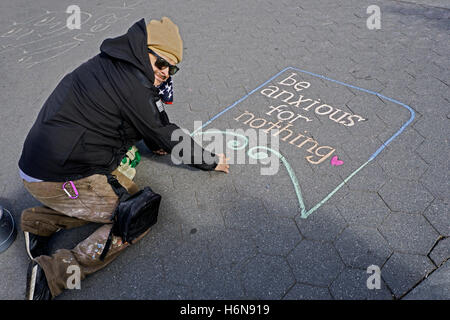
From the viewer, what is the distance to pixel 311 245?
2461 millimetres

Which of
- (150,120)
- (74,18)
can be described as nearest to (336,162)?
(150,120)

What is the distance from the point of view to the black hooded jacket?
2264 mm

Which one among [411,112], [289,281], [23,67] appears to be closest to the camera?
[289,281]

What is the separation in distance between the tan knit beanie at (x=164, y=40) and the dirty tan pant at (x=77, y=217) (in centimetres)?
105

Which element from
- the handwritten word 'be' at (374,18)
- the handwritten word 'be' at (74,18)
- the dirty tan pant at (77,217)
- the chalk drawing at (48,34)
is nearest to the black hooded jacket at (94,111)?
the dirty tan pant at (77,217)

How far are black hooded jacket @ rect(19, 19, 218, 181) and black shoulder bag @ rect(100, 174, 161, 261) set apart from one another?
1.21ft

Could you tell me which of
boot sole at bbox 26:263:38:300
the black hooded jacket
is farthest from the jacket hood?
boot sole at bbox 26:263:38:300

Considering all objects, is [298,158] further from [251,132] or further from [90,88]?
[90,88]

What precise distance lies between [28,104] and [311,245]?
13.7 feet

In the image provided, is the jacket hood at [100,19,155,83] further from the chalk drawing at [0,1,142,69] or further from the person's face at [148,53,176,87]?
the chalk drawing at [0,1,142,69]

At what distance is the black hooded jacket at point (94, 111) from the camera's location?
226 centimetres

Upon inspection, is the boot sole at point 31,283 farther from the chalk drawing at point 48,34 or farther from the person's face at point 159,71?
the chalk drawing at point 48,34

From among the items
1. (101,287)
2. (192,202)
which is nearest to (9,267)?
(101,287)

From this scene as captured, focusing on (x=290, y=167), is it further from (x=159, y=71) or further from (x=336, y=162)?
(x=159, y=71)
